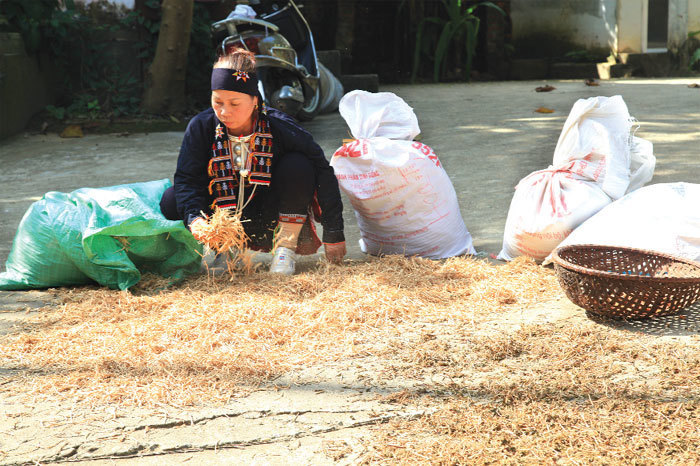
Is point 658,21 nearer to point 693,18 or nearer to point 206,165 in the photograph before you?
point 693,18

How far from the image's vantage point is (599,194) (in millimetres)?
2730

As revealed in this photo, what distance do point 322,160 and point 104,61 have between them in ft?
15.3

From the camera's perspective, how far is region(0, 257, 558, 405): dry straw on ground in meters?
1.90

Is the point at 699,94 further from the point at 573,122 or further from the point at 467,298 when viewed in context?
the point at 467,298

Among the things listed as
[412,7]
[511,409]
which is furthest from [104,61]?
[511,409]

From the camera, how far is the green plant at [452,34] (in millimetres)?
8648

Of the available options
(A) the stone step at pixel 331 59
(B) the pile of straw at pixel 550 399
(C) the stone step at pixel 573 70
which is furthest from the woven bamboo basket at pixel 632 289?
(C) the stone step at pixel 573 70

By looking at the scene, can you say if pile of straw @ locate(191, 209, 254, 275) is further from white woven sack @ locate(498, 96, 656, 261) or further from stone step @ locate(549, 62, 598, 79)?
stone step @ locate(549, 62, 598, 79)

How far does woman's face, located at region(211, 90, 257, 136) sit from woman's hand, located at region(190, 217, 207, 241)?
376 millimetres

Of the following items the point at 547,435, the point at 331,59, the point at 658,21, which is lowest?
the point at 547,435

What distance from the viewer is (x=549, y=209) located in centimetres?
271

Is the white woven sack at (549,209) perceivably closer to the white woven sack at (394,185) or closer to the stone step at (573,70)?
the white woven sack at (394,185)

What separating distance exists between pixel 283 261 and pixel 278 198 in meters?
0.24

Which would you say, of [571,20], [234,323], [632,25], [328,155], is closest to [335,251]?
[234,323]
